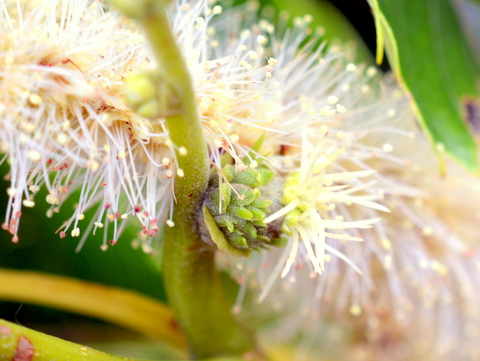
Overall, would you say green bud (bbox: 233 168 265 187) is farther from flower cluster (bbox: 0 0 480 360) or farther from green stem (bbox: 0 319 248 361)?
green stem (bbox: 0 319 248 361)

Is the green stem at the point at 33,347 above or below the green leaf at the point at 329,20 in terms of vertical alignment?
below

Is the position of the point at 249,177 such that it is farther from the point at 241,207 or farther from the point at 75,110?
the point at 75,110

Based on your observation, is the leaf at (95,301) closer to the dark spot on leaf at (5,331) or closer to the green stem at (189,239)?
the green stem at (189,239)

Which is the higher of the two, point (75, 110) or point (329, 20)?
point (75, 110)

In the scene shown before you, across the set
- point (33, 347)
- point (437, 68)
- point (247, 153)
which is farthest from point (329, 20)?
point (33, 347)

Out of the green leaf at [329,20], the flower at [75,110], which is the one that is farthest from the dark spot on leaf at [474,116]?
the flower at [75,110]

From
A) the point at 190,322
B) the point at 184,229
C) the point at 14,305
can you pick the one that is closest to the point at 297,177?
the point at 184,229
